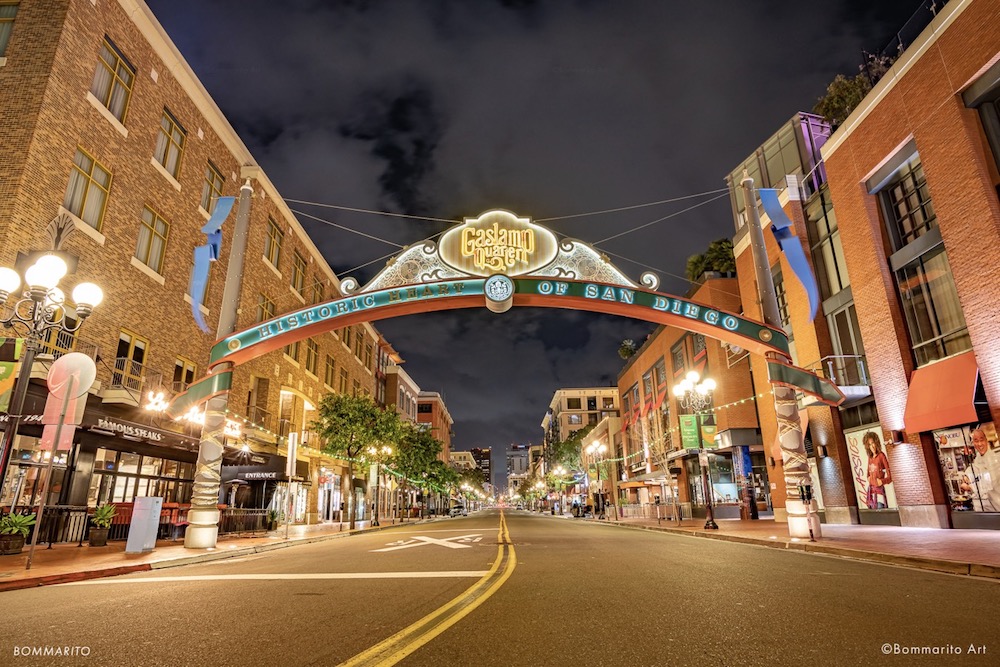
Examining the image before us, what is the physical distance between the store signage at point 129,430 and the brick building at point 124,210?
0.32 feet

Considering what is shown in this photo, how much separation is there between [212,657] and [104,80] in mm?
20962

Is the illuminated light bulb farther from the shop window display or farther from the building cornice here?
the building cornice

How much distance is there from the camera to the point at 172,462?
2173 cm

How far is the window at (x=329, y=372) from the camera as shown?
39206 mm

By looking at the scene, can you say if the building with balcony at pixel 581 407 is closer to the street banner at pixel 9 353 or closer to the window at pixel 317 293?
the window at pixel 317 293

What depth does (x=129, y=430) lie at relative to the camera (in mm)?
16094

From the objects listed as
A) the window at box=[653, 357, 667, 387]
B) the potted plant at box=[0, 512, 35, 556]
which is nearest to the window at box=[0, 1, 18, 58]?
the potted plant at box=[0, 512, 35, 556]

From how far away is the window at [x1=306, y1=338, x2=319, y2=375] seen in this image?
35984 millimetres

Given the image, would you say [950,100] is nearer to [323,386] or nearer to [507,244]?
[507,244]

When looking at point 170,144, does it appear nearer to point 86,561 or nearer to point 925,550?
point 86,561

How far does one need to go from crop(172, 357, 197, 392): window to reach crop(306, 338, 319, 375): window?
13.3 meters

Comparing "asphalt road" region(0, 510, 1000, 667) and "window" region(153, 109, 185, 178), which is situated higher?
"window" region(153, 109, 185, 178)

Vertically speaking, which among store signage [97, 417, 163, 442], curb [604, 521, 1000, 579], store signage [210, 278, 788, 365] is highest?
store signage [210, 278, 788, 365]

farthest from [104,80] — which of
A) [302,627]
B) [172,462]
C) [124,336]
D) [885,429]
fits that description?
[885,429]
